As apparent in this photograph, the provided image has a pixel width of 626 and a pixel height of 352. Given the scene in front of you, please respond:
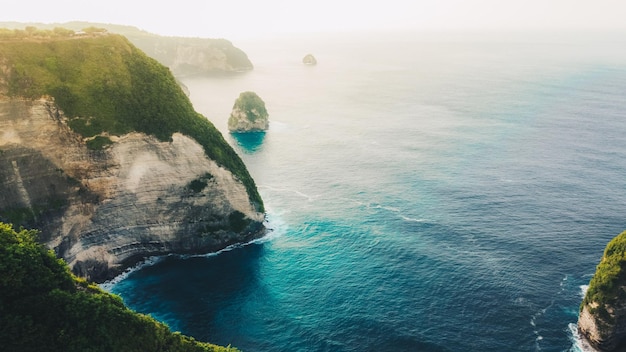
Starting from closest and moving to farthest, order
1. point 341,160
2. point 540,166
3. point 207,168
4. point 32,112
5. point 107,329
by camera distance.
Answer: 1. point 107,329
2. point 32,112
3. point 207,168
4. point 540,166
5. point 341,160

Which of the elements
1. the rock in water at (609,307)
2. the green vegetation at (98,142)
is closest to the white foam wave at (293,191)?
the green vegetation at (98,142)

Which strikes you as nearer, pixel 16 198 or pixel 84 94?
pixel 16 198

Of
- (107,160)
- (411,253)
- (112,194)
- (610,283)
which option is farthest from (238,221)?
(610,283)

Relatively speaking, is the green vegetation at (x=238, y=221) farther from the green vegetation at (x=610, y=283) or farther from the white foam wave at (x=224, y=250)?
the green vegetation at (x=610, y=283)

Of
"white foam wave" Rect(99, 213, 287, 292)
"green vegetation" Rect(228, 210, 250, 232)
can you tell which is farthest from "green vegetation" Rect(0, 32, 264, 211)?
"white foam wave" Rect(99, 213, 287, 292)

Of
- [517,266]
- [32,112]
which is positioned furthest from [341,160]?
[32,112]

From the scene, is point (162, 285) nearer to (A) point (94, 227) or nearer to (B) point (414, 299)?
(A) point (94, 227)

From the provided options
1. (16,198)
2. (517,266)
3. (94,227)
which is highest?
(16,198)
